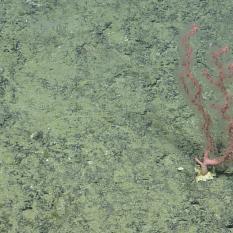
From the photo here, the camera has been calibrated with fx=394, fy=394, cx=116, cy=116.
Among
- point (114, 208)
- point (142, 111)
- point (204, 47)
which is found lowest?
point (114, 208)

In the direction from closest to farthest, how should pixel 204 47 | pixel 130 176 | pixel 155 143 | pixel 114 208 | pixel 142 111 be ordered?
pixel 114 208 → pixel 130 176 → pixel 155 143 → pixel 142 111 → pixel 204 47

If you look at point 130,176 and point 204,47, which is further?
point 204,47

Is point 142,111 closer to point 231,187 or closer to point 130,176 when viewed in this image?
point 130,176

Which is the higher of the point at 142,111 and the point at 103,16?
the point at 103,16

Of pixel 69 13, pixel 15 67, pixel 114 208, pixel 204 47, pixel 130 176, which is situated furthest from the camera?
pixel 69 13

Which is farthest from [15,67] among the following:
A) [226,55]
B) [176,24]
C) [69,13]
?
[226,55]

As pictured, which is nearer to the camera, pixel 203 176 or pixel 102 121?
pixel 203 176

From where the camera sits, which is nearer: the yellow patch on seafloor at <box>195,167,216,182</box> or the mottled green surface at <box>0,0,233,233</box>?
the mottled green surface at <box>0,0,233,233</box>

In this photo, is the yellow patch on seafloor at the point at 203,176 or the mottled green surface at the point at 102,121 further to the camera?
the yellow patch on seafloor at the point at 203,176
